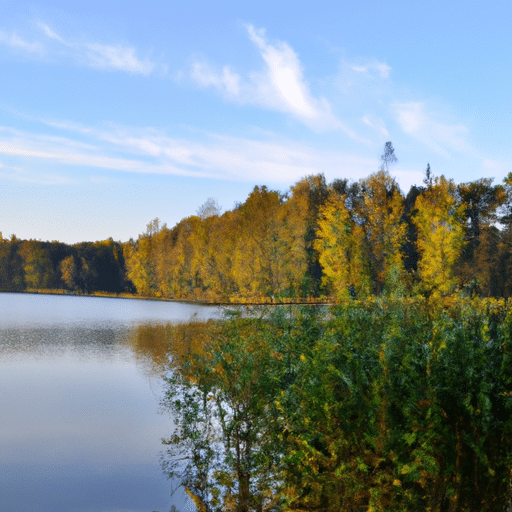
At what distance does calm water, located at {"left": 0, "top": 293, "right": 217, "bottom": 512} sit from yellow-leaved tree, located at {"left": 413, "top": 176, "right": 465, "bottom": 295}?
19.8 metres

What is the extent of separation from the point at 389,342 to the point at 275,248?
3364 centimetres

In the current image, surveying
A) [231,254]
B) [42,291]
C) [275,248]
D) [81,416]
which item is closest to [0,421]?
[81,416]

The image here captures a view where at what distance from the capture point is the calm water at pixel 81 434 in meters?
7.30

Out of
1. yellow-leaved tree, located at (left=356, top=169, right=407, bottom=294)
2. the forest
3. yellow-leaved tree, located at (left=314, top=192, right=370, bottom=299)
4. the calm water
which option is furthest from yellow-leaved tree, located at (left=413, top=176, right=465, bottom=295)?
the calm water

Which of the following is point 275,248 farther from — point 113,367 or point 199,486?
point 199,486

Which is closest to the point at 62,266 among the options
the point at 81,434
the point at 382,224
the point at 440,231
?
the point at 382,224

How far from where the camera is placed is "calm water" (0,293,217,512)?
287 inches

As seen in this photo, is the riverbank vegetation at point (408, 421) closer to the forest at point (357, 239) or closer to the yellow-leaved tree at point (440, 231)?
the forest at point (357, 239)

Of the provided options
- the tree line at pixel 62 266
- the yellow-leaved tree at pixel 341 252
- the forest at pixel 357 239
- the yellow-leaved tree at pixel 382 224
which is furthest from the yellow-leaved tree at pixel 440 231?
the tree line at pixel 62 266

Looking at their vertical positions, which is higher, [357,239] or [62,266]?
[357,239]

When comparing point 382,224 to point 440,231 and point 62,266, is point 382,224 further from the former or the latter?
point 62,266

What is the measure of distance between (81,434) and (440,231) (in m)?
26.6

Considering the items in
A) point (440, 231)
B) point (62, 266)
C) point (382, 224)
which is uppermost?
point (382, 224)

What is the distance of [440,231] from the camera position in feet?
105
